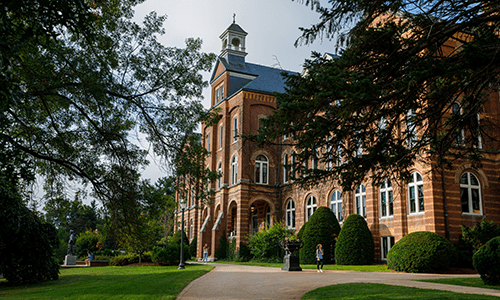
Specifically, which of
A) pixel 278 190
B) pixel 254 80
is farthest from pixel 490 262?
pixel 254 80

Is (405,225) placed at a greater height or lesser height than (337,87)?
lesser

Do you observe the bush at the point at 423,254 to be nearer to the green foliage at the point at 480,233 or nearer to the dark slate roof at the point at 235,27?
the green foliage at the point at 480,233

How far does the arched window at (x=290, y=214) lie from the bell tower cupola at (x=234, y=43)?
631 inches

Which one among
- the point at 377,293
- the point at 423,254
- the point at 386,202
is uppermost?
the point at 386,202

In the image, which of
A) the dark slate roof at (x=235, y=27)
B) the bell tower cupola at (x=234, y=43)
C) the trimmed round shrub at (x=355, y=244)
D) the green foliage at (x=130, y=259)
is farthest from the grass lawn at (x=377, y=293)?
the dark slate roof at (x=235, y=27)

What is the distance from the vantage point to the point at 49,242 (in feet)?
55.6

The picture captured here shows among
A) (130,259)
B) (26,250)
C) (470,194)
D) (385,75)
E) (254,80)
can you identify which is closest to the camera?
(385,75)

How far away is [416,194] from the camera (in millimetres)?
22328

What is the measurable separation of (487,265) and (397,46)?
8655mm

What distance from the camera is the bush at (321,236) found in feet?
84.1

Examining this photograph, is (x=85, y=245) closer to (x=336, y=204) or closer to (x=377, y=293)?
(x=336, y=204)

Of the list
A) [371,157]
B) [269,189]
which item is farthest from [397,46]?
[269,189]

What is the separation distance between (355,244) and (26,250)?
51.7ft

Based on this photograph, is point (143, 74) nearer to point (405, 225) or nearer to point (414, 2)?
point (414, 2)
